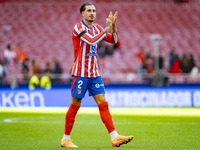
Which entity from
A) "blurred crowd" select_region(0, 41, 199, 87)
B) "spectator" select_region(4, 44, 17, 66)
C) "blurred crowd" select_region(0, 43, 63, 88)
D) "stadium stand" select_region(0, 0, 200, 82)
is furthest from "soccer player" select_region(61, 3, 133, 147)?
"stadium stand" select_region(0, 0, 200, 82)

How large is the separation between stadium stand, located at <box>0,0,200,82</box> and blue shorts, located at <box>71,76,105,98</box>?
57.8ft

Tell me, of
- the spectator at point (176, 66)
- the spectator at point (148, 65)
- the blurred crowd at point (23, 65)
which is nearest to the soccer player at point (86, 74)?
the blurred crowd at point (23, 65)

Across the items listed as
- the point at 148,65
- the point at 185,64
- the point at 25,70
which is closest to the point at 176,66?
the point at 185,64

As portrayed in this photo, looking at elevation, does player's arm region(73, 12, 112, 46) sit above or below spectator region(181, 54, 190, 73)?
above

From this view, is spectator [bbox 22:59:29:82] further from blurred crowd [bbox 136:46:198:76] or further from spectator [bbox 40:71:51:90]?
blurred crowd [bbox 136:46:198:76]

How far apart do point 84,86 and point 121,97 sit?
1050 centimetres

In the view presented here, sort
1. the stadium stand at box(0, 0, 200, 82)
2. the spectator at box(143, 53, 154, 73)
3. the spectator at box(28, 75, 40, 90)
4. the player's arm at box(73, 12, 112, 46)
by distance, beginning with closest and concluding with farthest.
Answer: the player's arm at box(73, 12, 112, 46) < the spectator at box(28, 75, 40, 90) < the spectator at box(143, 53, 154, 73) < the stadium stand at box(0, 0, 200, 82)

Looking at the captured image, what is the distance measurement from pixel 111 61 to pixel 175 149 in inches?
732

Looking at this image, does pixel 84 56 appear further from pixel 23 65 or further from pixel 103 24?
pixel 103 24

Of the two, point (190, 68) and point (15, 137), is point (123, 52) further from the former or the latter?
point (15, 137)

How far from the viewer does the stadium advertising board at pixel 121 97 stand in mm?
16688

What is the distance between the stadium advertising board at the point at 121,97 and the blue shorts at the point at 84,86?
1032 cm

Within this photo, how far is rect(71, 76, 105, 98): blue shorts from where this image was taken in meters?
6.58

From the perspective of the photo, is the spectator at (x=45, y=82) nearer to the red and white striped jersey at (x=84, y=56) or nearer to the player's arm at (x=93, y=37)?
the red and white striped jersey at (x=84, y=56)
